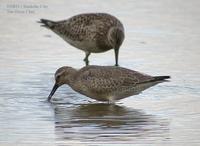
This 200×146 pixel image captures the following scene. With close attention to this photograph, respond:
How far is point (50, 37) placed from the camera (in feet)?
54.5

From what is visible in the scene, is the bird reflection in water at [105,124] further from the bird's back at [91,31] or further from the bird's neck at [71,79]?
the bird's back at [91,31]

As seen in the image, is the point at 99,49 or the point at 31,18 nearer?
the point at 99,49

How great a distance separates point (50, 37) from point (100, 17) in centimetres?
170

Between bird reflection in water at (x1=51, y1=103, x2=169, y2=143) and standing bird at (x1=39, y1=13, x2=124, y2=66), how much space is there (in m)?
3.25

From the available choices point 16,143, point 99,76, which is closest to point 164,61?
point 99,76

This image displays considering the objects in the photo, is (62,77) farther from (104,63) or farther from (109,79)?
(104,63)

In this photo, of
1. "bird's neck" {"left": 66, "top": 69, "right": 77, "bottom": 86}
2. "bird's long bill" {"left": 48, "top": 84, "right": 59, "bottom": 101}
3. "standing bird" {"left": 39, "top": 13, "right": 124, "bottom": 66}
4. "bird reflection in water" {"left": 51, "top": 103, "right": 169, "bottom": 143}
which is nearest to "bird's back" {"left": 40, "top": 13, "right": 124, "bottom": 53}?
"standing bird" {"left": 39, "top": 13, "right": 124, "bottom": 66}

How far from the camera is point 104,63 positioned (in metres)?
14.7

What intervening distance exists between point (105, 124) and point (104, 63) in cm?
426

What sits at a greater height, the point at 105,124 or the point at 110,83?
the point at 110,83

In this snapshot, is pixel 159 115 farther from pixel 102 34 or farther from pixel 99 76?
pixel 102 34

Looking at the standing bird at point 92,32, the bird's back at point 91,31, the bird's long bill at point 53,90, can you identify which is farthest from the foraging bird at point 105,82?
the bird's back at point 91,31

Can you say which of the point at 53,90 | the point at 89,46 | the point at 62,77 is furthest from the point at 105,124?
the point at 89,46

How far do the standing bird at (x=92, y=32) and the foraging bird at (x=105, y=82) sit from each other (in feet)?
8.85
